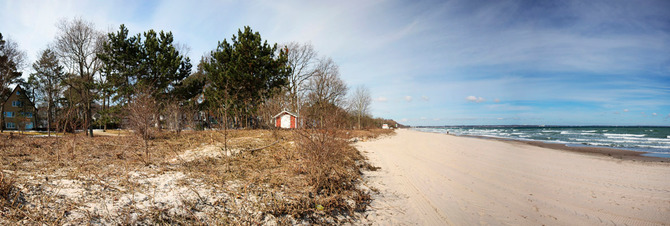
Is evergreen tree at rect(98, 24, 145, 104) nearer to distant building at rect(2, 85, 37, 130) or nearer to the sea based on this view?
distant building at rect(2, 85, 37, 130)

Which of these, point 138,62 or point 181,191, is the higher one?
point 138,62

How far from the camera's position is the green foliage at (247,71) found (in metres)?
19.6

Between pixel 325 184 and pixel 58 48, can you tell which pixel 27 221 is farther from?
pixel 58 48

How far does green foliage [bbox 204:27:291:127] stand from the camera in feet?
64.2

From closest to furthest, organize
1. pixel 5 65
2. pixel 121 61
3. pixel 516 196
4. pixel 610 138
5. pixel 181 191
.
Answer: pixel 181 191, pixel 516 196, pixel 121 61, pixel 5 65, pixel 610 138

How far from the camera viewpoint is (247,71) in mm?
20156

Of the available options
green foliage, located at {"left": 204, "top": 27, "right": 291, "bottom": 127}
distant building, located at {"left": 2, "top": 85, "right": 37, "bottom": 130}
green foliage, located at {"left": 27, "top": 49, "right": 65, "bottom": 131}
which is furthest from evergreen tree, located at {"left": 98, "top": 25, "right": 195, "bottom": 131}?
distant building, located at {"left": 2, "top": 85, "right": 37, "bottom": 130}

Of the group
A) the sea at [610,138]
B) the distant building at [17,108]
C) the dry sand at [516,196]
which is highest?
the distant building at [17,108]

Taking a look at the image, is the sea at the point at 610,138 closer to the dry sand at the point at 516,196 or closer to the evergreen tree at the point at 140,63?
the dry sand at the point at 516,196

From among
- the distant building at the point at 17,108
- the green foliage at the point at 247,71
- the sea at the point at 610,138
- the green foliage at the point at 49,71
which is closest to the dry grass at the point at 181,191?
the green foliage at the point at 247,71

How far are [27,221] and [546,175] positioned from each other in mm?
11957

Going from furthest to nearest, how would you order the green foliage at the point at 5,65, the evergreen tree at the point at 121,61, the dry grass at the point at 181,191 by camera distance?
the green foliage at the point at 5,65, the evergreen tree at the point at 121,61, the dry grass at the point at 181,191

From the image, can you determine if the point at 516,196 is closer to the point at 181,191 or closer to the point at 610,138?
the point at 181,191

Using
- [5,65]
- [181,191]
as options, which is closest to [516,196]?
[181,191]
